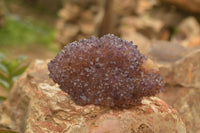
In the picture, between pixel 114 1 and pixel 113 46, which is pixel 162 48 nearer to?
pixel 113 46

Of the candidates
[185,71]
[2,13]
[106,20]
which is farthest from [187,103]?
[2,13]

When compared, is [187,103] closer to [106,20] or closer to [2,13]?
[106,20]

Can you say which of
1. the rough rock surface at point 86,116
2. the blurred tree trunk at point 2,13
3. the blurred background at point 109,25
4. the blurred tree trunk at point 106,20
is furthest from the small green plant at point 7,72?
the blurred tree trunk at point 2,13

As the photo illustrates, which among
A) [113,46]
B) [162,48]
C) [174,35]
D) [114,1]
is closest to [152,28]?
[174,35]

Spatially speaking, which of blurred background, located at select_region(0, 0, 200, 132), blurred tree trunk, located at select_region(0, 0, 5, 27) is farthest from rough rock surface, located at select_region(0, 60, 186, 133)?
blurred tree trunk, located at select_region(0, 0, 5, 27)

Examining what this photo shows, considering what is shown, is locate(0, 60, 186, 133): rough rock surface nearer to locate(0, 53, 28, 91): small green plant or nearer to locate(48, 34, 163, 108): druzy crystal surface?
locate(48, 34, 163, 108): druzy crystal surface
